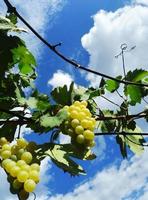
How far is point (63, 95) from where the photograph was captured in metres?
2.95

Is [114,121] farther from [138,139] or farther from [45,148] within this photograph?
[45,148]

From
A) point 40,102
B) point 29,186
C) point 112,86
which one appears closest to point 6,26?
point 40,102

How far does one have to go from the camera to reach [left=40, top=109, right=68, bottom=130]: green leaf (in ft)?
8.66

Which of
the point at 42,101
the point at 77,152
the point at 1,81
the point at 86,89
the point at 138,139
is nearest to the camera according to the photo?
the point at 77,152

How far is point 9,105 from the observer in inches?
117

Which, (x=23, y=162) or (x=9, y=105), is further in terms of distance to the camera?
(x=9, y=105)

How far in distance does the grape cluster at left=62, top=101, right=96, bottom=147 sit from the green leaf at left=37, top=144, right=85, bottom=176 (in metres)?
0.10

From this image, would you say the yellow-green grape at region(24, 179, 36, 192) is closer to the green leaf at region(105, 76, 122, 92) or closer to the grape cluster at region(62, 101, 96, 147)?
the grape cluster at region(62, 101, 96, 147)

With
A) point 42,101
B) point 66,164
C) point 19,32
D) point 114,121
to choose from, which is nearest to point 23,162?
point 66,164

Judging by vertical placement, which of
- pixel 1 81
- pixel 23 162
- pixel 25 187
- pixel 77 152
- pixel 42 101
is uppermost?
pixel 1 81

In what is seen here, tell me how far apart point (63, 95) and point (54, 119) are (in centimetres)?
30

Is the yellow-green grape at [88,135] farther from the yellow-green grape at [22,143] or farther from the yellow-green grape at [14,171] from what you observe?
the yellow-green grape at [14,171]

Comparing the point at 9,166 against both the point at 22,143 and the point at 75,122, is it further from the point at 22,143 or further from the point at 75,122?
the point at 75,122

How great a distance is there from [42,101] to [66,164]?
371 mm
